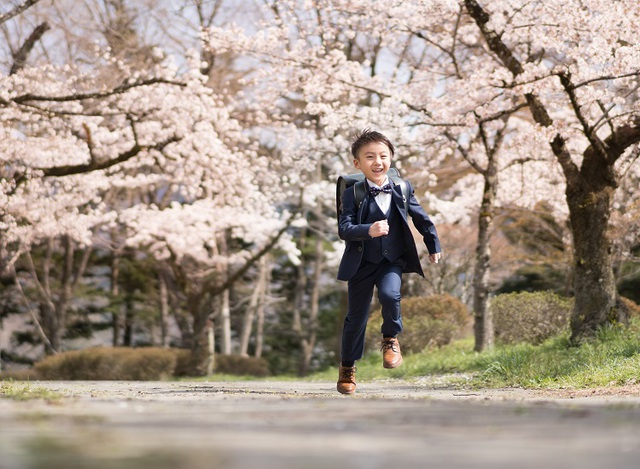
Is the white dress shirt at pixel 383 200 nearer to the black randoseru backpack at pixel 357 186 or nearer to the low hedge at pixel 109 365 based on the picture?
the black randoseru backpack at pixel 357 186

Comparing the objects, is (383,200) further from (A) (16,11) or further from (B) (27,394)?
(A) (16,11)

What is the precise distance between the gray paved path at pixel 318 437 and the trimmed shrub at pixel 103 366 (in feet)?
55.3

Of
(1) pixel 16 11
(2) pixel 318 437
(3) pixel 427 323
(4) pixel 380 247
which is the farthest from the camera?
(3) pixel 427 323

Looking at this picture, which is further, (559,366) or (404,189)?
(559,366)

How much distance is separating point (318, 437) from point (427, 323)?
1451 centimetres

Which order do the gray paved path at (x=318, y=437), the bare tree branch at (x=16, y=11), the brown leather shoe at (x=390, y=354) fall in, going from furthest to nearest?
the bare tree branch at (x=16, y=11) < the brown leather shoe at (x=390, y=354) < the gray paved path at (x=318, y=437)

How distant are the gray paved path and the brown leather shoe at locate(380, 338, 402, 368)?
2323 mm

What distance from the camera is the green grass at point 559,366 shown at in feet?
25.7

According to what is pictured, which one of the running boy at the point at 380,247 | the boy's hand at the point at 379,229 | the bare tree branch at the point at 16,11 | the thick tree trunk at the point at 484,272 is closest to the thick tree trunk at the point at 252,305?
the thick tree trunk at the point at 484,272

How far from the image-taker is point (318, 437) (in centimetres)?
277

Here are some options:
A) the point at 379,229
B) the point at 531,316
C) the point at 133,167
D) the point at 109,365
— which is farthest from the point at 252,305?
the point at 379,229

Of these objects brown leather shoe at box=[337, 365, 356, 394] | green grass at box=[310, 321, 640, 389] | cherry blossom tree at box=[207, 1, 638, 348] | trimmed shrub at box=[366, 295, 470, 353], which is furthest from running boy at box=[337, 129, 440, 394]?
trimmed shrub at box=[366, 295, 470, 353]

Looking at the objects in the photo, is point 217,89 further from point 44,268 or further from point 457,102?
point 457,102

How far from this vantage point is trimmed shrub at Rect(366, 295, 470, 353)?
56.3 ft
